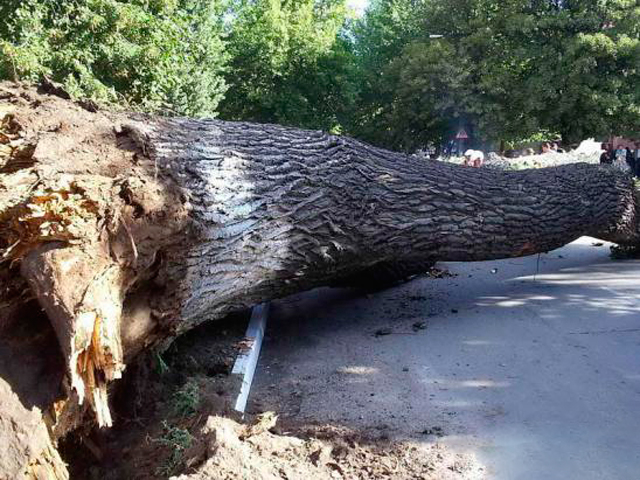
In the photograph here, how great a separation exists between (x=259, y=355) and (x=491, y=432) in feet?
7.32

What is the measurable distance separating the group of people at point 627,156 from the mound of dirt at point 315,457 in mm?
13990

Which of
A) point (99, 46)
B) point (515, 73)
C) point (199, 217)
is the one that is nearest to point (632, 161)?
point (515, 73)

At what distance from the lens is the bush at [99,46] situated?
791cm

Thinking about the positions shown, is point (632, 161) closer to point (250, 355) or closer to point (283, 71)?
point (283, 71)

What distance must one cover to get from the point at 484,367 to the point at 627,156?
15.8 metres

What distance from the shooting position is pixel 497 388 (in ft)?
13.0


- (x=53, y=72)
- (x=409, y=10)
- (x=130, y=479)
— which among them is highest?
(x=409, y=10)

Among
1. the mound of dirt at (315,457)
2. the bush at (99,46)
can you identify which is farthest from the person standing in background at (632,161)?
the mound of dirt at (315,457)

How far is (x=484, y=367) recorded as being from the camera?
172 inches

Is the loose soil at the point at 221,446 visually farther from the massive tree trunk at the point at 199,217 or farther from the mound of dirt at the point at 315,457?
the massive tree trunk at the point at 199,217

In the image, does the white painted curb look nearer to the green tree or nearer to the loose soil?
the loose soil

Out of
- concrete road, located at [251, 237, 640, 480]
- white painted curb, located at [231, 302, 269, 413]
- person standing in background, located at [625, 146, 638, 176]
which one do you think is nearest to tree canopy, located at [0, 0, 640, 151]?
person standing in background, located at [625, 146, 638, 176]

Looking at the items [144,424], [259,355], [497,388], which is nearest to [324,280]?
[259,355]

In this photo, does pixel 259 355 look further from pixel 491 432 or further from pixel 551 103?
pixel 551 103
